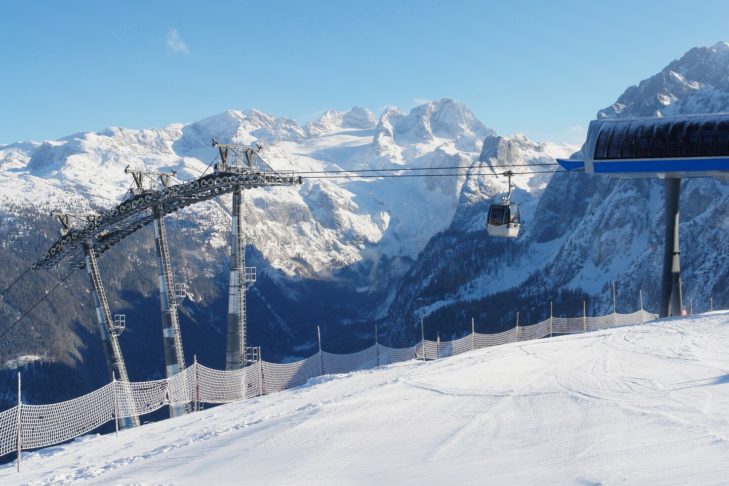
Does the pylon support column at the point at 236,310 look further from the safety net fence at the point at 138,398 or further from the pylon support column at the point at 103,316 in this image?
the pylon support column at the point at 103,316

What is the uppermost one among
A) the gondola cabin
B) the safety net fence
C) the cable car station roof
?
the cable car station roof

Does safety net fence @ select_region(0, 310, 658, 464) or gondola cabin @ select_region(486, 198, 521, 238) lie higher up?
gondola cabin @ select_region(486, 198, 521, 238)

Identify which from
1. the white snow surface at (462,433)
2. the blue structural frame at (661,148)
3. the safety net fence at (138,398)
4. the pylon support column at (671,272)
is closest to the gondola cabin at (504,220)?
the blue structural frame at (661,148)

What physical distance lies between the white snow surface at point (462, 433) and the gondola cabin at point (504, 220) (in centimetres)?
1129

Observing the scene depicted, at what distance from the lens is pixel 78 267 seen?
41.1 m

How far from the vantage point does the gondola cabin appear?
3469 centimetres

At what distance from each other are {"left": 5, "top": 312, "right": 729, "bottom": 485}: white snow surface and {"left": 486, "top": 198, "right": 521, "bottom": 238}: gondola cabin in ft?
37.0

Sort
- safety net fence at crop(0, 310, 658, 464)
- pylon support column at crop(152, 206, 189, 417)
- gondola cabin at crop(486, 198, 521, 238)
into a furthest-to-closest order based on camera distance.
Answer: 1. pylon support column at crop(152, 206, 189, 417)
2. gondola cabin at crop(486, 198, 521, 238)
3. safety net fence at crop(0, 310, 658, 464)

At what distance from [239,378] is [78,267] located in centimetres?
1476

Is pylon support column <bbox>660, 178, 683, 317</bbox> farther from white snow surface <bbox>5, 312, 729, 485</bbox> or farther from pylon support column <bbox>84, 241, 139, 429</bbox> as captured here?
pylon support column <bbox>84, 241, 139, 429</bbox>

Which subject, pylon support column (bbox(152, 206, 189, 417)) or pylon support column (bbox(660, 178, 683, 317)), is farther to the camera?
pylon support column (bbox(660, 178, 683, 317))

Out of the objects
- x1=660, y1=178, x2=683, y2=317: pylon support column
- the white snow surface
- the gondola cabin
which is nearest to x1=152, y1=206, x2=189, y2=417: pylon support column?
the white snow surface

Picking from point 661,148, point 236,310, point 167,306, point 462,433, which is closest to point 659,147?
point 661,148

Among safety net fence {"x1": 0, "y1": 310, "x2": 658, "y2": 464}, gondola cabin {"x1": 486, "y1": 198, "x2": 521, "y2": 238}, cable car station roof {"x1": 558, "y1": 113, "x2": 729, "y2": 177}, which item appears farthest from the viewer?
gondola cabin {"x1": 486, "y1": 198, "x2": 521, "y2": 238}
